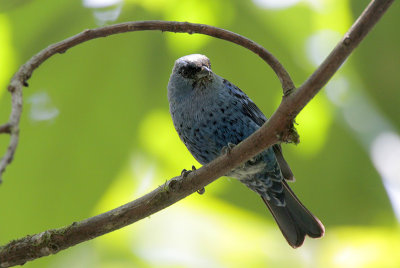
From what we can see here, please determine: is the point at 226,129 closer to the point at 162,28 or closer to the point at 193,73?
the point at 193,73

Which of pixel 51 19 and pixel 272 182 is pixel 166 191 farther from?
pixel 51 19

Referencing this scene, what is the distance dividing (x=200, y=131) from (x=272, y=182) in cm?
57

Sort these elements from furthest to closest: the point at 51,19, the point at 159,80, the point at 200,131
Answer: the point at 159,80 < the point at 51,19 < the point at 200,131

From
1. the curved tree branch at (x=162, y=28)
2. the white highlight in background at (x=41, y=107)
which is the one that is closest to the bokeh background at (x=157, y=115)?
the white highlight in background at (x=41, y=107)

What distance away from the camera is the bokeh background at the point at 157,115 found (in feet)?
10.8

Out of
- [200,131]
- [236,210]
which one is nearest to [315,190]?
[236,210]

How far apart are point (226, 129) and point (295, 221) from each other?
74 cm

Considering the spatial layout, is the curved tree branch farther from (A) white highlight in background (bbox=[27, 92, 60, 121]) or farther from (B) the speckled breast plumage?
(A) white highlight in background (bbox=[27, 92, 60, 121])

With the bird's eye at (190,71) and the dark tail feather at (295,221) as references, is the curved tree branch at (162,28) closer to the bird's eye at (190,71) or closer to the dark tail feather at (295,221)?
the bird's eye at (190,71)

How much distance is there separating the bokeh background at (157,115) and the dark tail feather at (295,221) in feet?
1.49

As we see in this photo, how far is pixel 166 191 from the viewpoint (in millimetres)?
2139

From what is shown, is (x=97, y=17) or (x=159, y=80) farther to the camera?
(x=159, y=80)

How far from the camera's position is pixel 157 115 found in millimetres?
3559

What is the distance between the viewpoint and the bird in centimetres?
281
